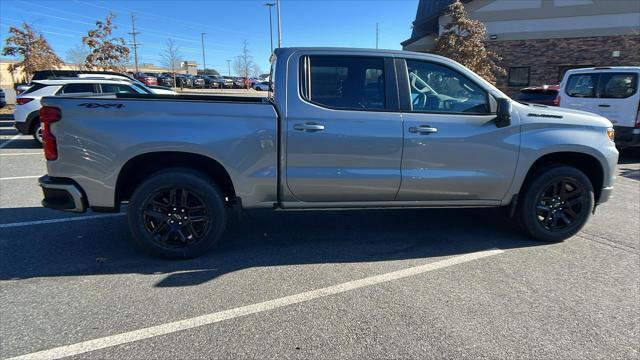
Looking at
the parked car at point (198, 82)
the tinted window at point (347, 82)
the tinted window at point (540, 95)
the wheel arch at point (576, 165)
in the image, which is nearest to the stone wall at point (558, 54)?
the tinted window at point (540, 95)

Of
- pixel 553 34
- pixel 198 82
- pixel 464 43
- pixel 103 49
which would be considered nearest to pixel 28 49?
pixel 103 49

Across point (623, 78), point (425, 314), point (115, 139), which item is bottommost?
point (425, 314)

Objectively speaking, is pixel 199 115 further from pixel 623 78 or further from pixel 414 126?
pixel 623 78

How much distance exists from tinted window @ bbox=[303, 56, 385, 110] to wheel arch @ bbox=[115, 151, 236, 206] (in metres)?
1.19

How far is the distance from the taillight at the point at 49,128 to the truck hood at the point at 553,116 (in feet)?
14.2

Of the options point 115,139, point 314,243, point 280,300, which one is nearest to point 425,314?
point 280,300

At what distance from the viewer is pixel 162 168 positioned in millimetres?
4047

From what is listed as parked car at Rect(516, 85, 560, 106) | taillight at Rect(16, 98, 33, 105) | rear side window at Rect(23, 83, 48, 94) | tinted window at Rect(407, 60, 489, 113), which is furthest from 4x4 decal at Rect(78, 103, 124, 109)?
parked car at Rect(516, 85, 560, 106)

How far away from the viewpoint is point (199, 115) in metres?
3.75

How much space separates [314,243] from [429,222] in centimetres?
162

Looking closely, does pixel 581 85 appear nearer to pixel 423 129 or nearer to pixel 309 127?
pixel 423 129

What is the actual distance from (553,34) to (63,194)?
23277 mm

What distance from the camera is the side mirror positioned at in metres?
4.04

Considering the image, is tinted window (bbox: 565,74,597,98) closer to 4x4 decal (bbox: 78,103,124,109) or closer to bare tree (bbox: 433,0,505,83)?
bare tree (bbox: 433,0,505,83)
